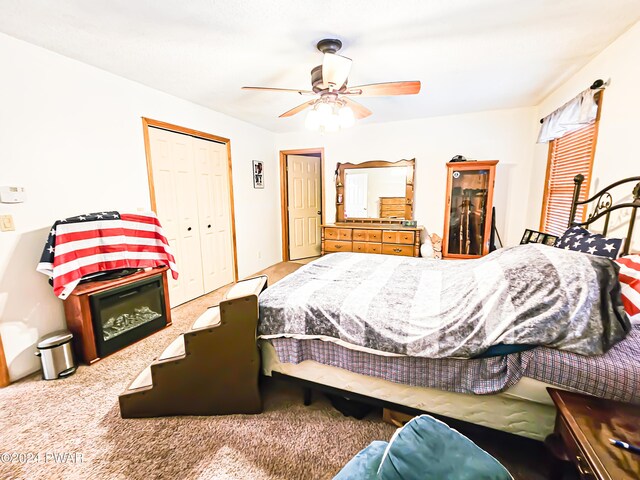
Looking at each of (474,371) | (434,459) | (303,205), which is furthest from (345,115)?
(303,205)

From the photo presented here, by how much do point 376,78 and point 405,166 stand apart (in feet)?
5.82

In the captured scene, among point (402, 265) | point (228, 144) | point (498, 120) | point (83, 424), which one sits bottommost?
point (83, 424)

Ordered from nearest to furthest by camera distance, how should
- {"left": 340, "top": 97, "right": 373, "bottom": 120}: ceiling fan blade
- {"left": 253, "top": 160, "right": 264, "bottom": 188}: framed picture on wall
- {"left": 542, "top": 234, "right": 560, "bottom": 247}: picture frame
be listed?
{"left": 340, "top": 97, "right": 373, "bottom": 120}: ceiling fan blade → {"left": 542, "top": 234, "right": 560, "bottom": 247}: picture frame → {"left": 253, "top": 160, "right": 264, "bottom": 188}: framed picture on wall

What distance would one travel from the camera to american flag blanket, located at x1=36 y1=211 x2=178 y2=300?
199 cm

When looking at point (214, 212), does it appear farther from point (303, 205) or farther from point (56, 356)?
point (56, 356)

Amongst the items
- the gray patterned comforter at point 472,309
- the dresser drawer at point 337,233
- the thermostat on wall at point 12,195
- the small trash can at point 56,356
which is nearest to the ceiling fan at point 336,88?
the gray patterned comforter at point 472,309

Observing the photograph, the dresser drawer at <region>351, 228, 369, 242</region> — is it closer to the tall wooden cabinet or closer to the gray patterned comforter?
the tall wooden cabinet

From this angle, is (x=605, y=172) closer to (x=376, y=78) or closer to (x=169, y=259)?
(x=376, y=78)

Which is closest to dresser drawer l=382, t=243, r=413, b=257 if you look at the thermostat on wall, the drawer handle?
the drawer handle

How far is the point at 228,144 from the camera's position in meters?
3.81

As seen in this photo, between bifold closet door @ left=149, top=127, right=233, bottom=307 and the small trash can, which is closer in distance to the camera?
the small trash can

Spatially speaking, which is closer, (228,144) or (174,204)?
(174,204)

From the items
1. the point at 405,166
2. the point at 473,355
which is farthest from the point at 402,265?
the point at 405,166

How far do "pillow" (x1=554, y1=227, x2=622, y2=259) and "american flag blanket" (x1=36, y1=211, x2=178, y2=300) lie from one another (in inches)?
131
